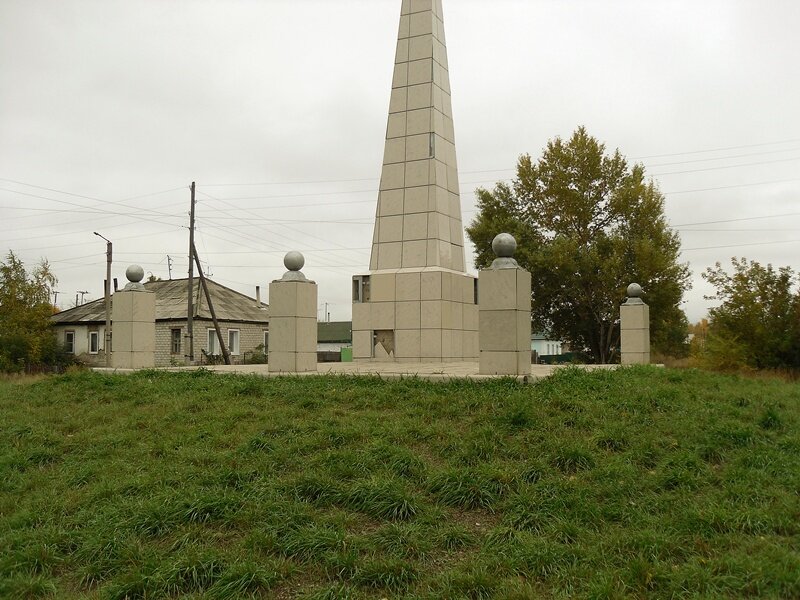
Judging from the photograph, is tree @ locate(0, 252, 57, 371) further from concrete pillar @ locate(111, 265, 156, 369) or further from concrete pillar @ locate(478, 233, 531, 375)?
concrete pillar @ locate(478, 233, 531, 375)

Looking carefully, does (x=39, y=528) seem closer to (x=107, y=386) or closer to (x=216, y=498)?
(x=216, y=498)

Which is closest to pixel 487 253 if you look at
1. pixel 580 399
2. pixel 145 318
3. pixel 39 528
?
pixel 145 318

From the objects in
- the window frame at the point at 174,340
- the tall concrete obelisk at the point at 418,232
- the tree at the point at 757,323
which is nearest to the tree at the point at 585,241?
the tree at the point at 757,323

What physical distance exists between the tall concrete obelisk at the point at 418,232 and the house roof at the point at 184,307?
19.0 metres

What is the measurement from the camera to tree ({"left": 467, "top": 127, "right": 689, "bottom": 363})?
81.0 ft

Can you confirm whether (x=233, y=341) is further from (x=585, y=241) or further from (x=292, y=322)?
(x=292, y=322)

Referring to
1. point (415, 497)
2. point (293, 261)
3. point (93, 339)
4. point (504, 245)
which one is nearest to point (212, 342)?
point (93, 339)

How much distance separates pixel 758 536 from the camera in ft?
15.9

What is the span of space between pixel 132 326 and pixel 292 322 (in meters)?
4.27

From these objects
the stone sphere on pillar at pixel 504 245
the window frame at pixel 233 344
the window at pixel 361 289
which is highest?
the stone sphere on pillar at pixel 504 245

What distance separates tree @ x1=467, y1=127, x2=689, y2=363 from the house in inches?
518

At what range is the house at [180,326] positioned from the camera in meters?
32.0

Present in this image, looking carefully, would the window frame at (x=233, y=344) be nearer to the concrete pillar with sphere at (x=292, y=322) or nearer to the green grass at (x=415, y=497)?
Answer: the concrete pillar with sphere at (x=292, y=322)

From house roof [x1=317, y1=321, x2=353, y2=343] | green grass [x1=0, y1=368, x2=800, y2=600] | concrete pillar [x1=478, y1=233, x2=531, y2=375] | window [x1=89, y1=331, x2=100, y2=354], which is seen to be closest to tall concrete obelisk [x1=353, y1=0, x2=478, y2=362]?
concrete pillar [x1=478, y1=233, x2=531, y2=375]
